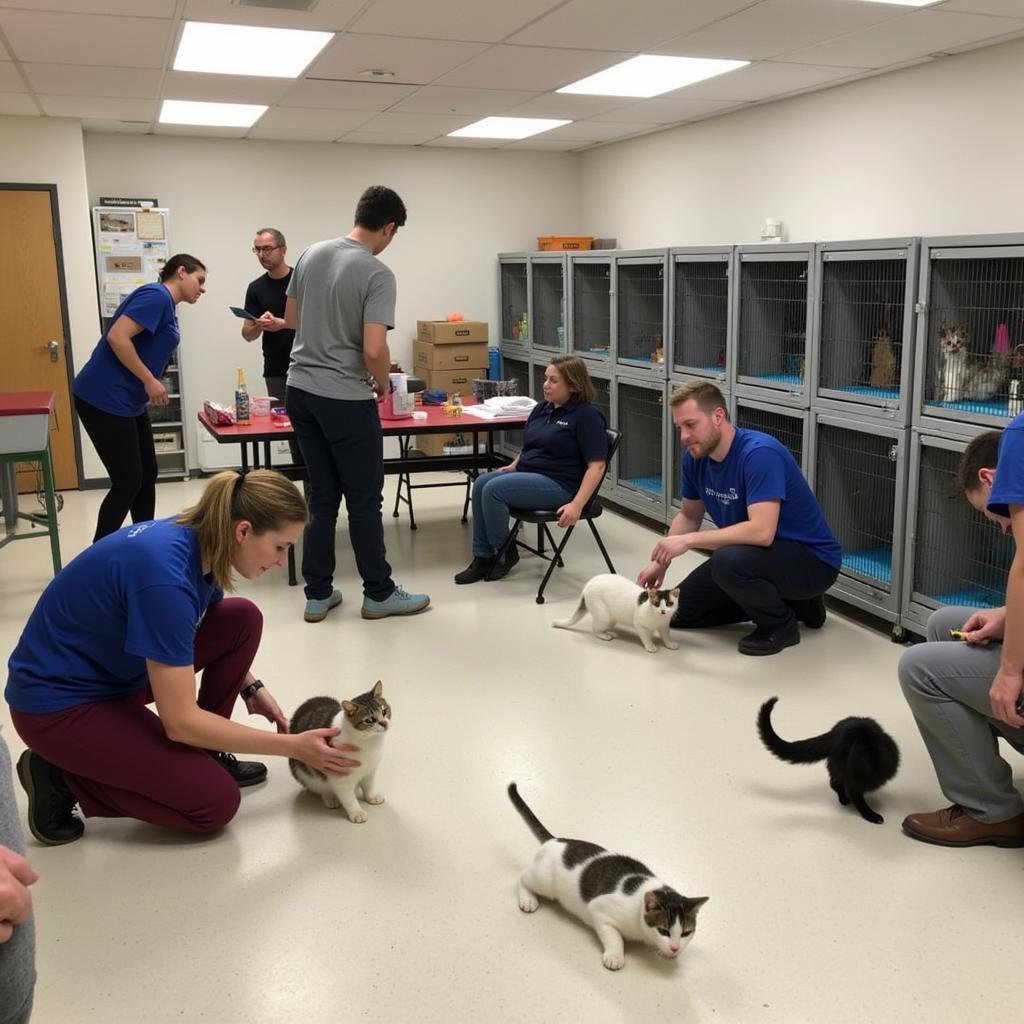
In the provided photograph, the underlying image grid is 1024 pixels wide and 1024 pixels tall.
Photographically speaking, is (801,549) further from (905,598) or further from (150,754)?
(150,754)

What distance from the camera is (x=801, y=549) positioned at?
12.8ft

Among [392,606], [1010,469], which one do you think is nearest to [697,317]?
[392,606]

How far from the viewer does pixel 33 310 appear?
6.94 metres

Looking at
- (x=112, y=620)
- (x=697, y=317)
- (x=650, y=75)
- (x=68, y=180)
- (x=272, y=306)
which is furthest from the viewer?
(x=68, y=180)

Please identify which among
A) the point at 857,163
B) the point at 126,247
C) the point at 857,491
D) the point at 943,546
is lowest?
the point at 943,546

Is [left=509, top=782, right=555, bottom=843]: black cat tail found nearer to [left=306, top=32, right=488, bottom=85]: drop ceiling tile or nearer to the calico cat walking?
the calico cat walking

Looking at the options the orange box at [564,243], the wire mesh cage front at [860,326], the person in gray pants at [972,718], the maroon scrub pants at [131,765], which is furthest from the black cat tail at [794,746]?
the orange box at [564,243]

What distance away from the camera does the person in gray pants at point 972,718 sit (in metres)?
2.44

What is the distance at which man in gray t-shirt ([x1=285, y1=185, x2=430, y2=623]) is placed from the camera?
407cm

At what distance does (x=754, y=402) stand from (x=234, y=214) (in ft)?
14.6

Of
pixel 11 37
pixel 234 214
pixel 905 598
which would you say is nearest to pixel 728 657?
pixel 905 598

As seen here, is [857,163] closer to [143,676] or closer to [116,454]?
[116,454]

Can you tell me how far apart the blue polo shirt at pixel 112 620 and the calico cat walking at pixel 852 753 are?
1.51m

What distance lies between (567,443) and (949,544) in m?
1.69
